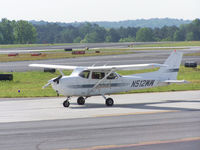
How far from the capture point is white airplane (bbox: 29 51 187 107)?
22.2 meters

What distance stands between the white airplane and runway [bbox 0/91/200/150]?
0.89 metres

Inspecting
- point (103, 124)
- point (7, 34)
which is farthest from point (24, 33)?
point (103, 124)

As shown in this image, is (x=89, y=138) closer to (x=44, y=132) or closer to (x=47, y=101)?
(x=44, y=132)

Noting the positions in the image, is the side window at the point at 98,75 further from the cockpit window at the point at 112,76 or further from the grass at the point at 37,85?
the grass at the point at 37,85

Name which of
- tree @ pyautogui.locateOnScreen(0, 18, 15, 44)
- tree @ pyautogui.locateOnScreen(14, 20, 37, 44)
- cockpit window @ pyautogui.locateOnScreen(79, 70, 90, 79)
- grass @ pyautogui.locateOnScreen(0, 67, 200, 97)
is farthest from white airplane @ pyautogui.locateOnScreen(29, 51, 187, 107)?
Answer: tree @ pyautogui.locateOnScreen(0, 18, 15, 44)

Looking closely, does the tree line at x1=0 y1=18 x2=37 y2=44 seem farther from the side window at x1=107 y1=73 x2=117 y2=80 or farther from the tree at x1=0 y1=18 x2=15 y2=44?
the side window at x1=107 y1=73 x2=117 y2=80

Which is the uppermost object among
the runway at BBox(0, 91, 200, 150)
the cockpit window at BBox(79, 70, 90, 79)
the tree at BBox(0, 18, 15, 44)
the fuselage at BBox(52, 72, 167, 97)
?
the cockpit window at BBox(79, 70, 90, 79)

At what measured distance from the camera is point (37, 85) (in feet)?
114

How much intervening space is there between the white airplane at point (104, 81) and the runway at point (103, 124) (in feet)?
2.94

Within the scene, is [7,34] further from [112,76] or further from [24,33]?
[112,76]

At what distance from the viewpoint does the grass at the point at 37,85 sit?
29.7m

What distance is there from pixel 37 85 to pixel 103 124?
18531mm

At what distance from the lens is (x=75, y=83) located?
22453 millimetres

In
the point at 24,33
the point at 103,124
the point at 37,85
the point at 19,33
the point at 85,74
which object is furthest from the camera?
the point at 24,33
